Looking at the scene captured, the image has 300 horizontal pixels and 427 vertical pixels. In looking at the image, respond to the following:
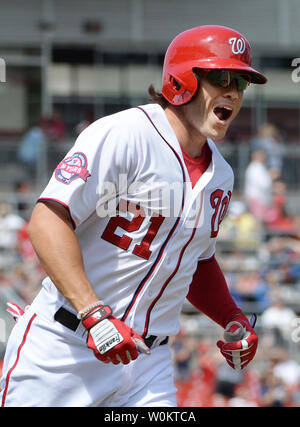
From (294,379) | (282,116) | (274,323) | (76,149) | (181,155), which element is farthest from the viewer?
(282,116)

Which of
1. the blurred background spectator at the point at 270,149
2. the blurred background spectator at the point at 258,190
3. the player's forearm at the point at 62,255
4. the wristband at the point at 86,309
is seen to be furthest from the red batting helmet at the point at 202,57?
the blurred background spectator at the point at 270,149


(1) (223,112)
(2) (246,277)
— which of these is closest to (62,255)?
(1) (223,112)

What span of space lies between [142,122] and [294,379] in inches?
237

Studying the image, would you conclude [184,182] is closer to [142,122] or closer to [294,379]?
[142,122]

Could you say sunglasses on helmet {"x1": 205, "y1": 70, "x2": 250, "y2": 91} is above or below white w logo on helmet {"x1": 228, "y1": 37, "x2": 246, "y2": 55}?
below

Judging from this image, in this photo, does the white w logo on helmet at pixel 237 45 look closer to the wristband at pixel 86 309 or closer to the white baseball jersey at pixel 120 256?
the white baseball jersey at pixel 120 256

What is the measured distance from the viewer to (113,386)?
3.18 metres

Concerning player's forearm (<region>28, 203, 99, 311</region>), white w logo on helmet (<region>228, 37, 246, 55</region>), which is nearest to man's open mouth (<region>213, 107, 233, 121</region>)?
white w logo on helmet (<region>228, 37, 246, 55</region>)

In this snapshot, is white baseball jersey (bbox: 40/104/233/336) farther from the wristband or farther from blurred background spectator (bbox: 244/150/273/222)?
blurred background spectator (bbox: 244/150/273/222)

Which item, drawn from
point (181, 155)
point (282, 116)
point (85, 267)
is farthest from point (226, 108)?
point (282, 116)

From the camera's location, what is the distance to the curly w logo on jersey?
117 inches

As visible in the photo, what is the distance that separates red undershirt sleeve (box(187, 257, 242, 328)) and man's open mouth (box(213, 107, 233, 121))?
788mm

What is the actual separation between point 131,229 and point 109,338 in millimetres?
498

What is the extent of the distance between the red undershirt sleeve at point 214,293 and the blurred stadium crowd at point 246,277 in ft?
14.9
